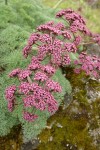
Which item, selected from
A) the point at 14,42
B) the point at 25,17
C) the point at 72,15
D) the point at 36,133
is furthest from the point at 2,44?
the point at 36,133

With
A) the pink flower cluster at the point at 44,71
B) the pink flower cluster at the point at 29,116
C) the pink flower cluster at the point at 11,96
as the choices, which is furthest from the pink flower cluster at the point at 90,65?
the pink flower cluster at the point at 11,96

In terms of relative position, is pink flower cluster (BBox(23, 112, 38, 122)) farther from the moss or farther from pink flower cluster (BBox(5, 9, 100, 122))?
the moss

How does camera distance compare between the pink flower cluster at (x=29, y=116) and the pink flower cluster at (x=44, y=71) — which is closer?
the pink flower cluster at (x=44, y=71)

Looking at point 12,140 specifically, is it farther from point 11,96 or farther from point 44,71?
point 44,71

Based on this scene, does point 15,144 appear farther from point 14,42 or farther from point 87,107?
point 14,42

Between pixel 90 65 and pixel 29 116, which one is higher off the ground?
pixel 90 65

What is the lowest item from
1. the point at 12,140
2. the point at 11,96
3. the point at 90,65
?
the point at 12,140

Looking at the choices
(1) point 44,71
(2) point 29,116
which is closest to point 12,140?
(2) point 29,116

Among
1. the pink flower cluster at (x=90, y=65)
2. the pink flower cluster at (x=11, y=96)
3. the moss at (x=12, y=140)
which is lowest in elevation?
the moss at (x=12, y=140)

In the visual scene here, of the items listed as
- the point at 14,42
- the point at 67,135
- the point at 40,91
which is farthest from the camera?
the point at 14,42

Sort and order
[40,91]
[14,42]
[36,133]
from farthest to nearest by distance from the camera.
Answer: [14,42]
[36,133]
[40,91]

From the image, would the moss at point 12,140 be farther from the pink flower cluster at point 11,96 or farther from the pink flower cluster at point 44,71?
the pink flower cluster at point 11,96
